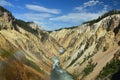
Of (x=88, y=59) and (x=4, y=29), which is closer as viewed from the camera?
(x=88, y=59)

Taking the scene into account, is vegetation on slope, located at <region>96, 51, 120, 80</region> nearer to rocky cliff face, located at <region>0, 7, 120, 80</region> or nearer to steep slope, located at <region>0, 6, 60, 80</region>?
rocky cliff face, located at <region>0, 7, 120, 80</region>

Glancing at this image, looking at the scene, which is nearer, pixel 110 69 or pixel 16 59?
pixel 16 59

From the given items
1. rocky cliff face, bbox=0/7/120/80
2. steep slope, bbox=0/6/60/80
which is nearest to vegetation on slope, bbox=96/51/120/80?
rocky cliff face, bbox=0/7/120/80

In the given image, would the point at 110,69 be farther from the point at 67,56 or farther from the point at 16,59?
the point at 67,56

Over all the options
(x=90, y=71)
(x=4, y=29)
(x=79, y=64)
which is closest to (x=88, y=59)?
(x=79, y=64)

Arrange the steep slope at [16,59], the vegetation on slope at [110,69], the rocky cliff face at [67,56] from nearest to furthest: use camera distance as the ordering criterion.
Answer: the steep slope at [16,59] < the rocky cliff face at [67,56] < the vegetation on slope at [110,69]

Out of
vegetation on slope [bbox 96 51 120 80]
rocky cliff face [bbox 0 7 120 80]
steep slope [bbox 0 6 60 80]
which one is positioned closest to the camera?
steep slope [bbox 0 6 60 80]

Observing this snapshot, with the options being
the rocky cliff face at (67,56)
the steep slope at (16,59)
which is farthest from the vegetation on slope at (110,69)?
the steep slope at (16,59)

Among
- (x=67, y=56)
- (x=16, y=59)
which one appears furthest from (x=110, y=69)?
(x=67, y=56)

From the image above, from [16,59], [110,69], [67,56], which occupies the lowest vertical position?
[67,56]

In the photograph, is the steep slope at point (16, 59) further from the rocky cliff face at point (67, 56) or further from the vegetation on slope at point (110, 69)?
the vegetation on slope at point (110, 69)

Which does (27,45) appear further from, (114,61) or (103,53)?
(114,61)
